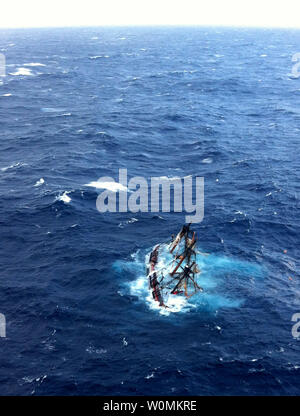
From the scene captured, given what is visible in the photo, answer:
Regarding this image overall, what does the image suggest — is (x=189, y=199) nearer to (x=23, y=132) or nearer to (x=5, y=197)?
(x=5, y=197)

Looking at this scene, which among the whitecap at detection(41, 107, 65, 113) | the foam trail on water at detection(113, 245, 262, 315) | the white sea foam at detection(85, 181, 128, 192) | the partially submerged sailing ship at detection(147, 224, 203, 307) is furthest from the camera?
the whitecap at detection(41, 107, 65, 113)

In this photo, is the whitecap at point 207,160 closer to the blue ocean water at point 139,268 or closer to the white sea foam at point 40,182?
the blue ocean water at point 139,268

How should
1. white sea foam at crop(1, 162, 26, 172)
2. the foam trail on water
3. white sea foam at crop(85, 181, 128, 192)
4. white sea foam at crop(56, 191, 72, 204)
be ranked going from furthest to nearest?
white sea foam at crop(1, 162, 26, 172), white sea foam at crop(85, 181, 128, 192), white sea foam at crop(56, 191, 72, 204), the foam trail on water

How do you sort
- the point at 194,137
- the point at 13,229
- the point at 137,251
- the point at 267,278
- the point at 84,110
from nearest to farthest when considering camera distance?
the point at 267,278 → the point at 137,251 → the point at 13,229 → the point at 194,137 → the point at 84,110

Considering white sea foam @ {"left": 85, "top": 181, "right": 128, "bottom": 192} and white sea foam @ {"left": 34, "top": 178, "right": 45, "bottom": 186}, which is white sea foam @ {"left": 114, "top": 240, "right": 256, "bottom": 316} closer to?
white sea foam @ {"left": 85, "top": 181, "right": 128, "bottom": 192}

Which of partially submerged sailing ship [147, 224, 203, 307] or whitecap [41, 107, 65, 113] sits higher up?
whitecap [41, 107, 65, 113]

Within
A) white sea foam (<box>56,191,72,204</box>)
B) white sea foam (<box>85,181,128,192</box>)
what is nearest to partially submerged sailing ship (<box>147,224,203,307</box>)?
white sea foam (<box>56,191,72,204</box>)

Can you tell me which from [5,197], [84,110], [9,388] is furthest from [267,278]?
[84,110]

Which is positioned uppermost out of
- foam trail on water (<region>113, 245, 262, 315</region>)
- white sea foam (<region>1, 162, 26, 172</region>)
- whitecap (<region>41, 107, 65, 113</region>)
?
whitecap (<region>41, 107, 65, 113</region>)
